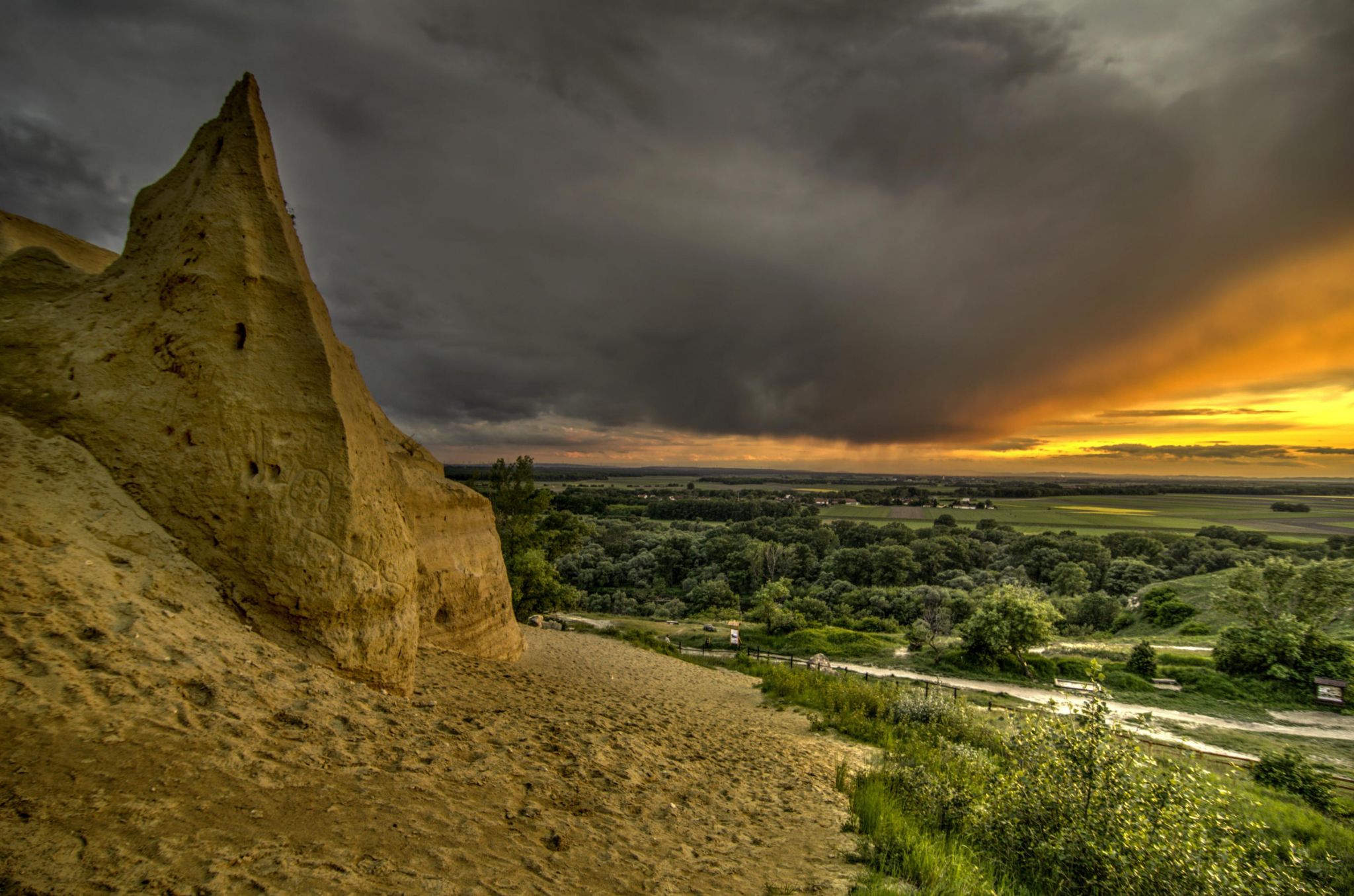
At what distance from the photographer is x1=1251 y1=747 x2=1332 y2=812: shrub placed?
13523 mm

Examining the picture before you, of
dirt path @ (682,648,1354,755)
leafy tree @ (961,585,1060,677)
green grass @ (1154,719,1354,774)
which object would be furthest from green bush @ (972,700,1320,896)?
leafy tree @ (961,585,1060,677)

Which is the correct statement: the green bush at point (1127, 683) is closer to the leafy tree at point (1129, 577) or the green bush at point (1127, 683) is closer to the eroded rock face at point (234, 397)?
A: the eroded rock face at point (234, 397)

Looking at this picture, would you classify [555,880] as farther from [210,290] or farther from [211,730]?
[210,290]

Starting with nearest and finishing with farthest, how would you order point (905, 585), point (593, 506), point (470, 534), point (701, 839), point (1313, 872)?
point (701, 839)
point (1313, 872)
point (470, 534)
point (905, 585)
point (593, 506)

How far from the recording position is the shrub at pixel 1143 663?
25.5 metres

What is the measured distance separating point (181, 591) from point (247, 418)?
2202 millimetres

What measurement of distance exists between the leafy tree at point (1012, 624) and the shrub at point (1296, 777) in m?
11.4

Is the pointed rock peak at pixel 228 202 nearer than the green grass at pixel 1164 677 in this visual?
Yes

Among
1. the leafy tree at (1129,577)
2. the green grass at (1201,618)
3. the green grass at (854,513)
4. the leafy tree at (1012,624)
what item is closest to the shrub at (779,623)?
the leafy tree at (1012,624)

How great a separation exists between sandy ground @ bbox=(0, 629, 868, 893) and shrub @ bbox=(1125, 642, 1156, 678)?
26.1 m

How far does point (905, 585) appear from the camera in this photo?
214ft

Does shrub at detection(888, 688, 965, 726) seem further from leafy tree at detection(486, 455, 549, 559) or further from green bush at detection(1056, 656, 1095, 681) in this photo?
leafy tree at detection(486, 455, 549, 559)

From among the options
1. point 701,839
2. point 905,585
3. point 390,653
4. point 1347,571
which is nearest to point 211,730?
point 390,653

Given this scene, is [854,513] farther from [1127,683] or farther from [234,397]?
[234,397]
